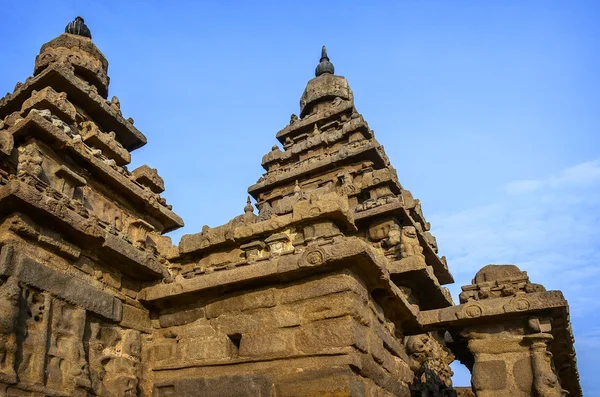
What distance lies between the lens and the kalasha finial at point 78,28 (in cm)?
1284

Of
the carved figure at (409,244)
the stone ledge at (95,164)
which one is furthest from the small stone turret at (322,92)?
the stone ledge at (95,164)

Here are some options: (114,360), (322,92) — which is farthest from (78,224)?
(322,92)

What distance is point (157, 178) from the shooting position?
32.6ft

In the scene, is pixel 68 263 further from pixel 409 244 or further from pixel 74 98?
pixel 409 244

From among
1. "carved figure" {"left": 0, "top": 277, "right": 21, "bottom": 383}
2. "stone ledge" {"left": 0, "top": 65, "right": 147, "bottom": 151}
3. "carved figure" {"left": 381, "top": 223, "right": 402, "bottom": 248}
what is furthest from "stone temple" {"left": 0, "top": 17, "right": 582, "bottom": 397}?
"stone ledge" {"left": 0, "top": 65, "right": 147, "bottom": 151}

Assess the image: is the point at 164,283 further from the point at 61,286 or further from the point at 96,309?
the point at 61,286

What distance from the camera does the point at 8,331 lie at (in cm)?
464

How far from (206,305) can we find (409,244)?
232 inches

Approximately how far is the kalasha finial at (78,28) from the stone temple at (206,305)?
430 centimetres

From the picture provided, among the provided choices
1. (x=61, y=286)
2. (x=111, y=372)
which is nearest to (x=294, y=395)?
(x=111, y=372)

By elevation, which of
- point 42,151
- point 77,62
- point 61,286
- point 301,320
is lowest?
point 301,320

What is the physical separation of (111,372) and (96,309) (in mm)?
778

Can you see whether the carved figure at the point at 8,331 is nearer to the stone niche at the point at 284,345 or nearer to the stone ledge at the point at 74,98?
the stone niche at the point at 284,345

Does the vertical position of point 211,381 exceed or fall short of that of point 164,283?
it falls short
